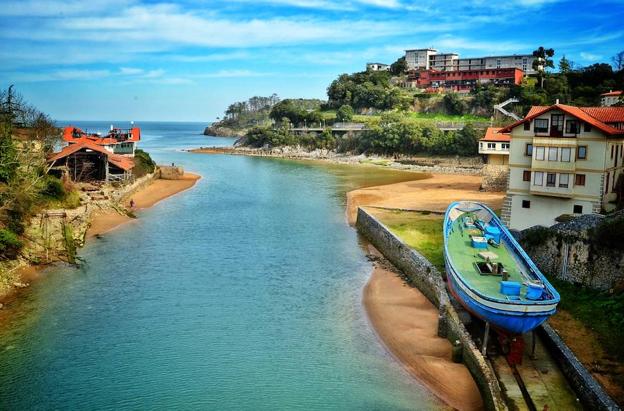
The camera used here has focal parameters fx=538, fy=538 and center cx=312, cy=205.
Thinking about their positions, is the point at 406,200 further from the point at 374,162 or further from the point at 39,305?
the point at 374,162

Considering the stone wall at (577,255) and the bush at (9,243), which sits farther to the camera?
the bush at (9,243)

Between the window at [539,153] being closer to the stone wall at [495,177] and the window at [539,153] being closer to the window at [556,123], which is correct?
the window at [556,123]

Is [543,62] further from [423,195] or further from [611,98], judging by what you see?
[423,195]

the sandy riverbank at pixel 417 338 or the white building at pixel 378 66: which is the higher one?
the white building at pixel 378 66

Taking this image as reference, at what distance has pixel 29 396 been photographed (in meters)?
19.0

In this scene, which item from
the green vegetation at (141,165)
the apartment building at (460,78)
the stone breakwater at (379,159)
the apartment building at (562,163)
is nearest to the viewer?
the apartment building at (562,163)

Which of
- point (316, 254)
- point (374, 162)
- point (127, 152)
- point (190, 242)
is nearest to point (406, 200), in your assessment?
point (316, 254)

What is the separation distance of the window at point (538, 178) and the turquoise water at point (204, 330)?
11314 millimetres

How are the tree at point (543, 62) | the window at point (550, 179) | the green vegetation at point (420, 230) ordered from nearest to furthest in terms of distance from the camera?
1. the window at point (550, 179)
2. the green vegetation at point (420, 230)
3. the tree at point (543, 62)

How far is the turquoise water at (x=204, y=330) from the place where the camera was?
1936 centimetres

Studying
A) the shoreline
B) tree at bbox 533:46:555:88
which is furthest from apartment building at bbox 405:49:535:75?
the shoreline

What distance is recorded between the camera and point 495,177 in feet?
193

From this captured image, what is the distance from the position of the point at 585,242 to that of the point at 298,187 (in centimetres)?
4730

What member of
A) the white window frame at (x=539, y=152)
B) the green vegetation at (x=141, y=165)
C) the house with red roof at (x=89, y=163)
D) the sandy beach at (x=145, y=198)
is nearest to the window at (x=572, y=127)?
the white window frame at (x=539, y=152)
